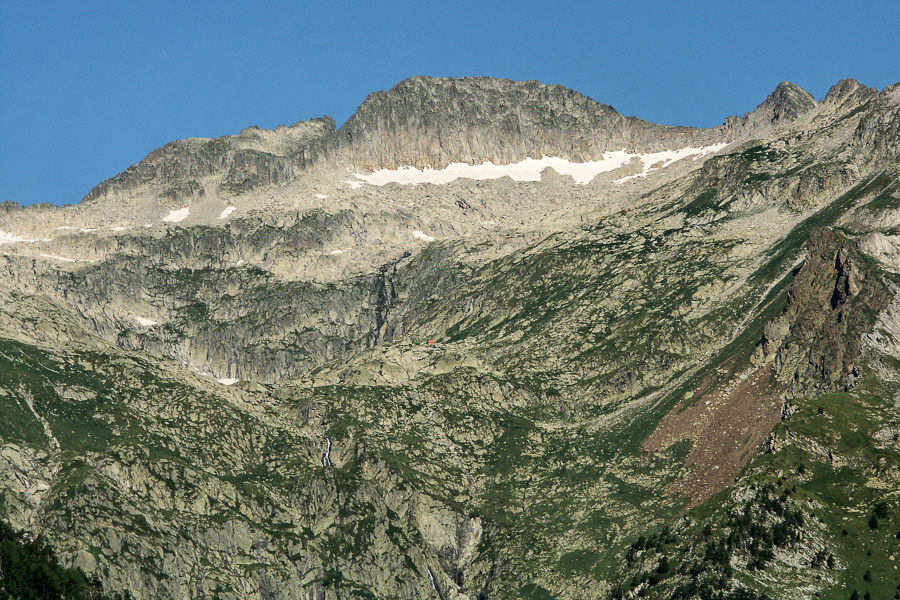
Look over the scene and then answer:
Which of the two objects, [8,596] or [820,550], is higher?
[8,596]

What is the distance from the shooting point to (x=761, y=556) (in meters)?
196

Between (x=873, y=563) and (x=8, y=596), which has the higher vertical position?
(x=8, y=596)

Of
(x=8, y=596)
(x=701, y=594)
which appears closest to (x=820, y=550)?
(x=701, y=594)

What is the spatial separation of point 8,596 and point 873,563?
131 m

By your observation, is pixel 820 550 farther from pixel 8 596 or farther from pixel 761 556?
pixel 8 596

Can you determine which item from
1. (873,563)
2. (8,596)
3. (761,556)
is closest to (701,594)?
(761,556)

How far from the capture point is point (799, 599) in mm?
185500

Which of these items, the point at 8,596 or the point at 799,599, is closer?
the point at 799,599

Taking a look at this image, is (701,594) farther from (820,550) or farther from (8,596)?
(8,596)

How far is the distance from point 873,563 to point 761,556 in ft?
52.9

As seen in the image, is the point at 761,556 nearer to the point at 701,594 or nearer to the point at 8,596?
the point at 701,594

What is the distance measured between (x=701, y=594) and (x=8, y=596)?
104912mm

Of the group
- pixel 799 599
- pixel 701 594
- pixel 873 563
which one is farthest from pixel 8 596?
pixel 873 563

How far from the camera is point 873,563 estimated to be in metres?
192
